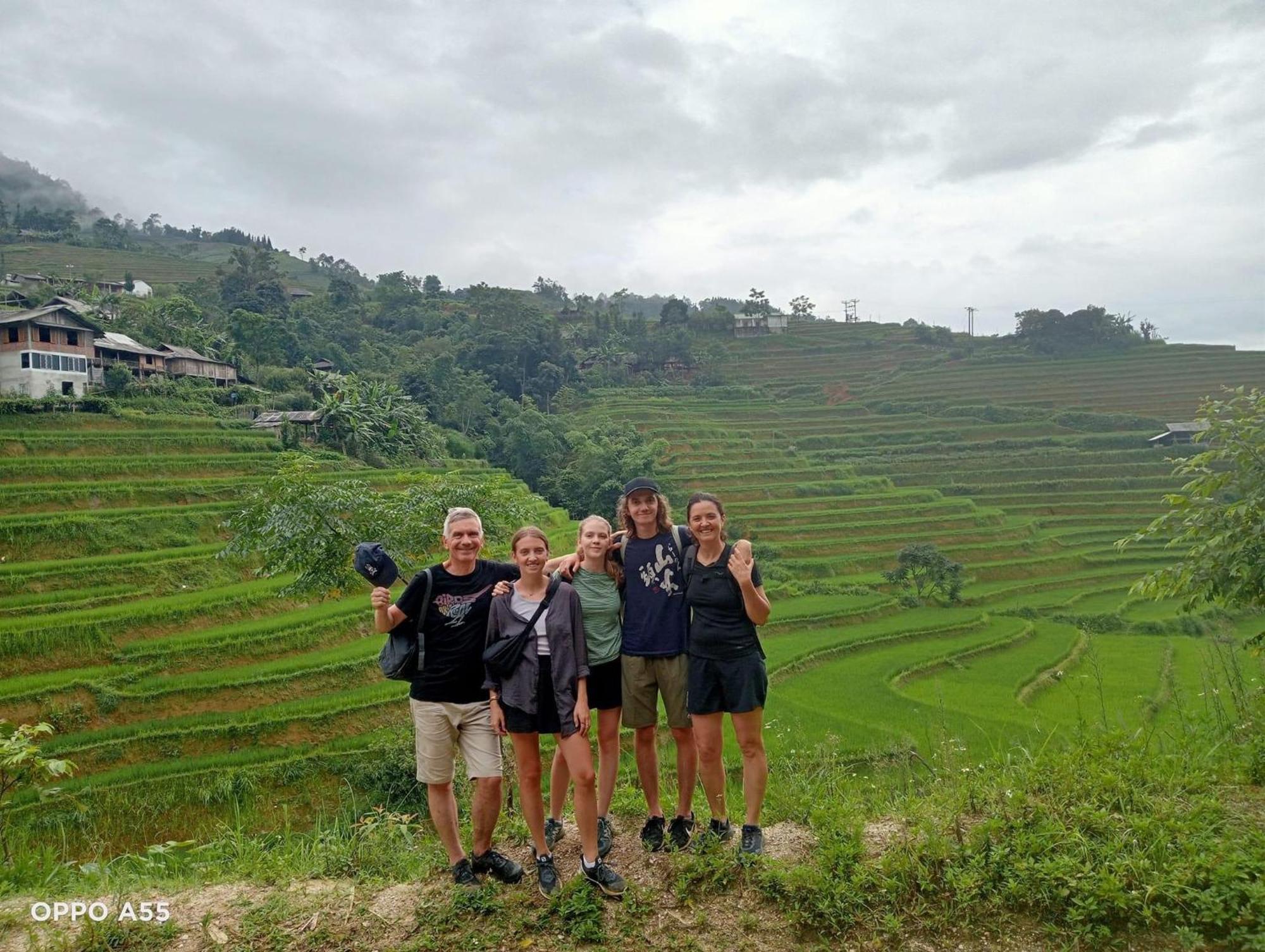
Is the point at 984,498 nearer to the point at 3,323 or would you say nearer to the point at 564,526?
the point at 564,526

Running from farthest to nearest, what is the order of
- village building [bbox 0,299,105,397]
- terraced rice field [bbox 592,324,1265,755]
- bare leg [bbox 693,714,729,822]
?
village building [bbox 0,299,105,397]
terraced rice field [bbox 592,324,1265,755]
bare leg [bbox 693,714,729,822]

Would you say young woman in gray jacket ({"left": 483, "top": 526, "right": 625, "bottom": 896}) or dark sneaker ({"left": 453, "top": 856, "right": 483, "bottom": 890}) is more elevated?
young woman in gray jacket ({"left": 483, "top": 526, "right": 625, "bottom": 896})

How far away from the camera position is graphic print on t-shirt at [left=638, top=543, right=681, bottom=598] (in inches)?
145

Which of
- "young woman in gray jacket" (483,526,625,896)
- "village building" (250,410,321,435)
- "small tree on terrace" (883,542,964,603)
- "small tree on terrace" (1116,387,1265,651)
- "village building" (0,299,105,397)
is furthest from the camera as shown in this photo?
"village building" (250,410,321,435)

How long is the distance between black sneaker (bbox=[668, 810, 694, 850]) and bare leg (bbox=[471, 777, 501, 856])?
882 mm

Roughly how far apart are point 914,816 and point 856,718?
11167 mm

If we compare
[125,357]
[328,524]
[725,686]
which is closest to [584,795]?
[725,686]

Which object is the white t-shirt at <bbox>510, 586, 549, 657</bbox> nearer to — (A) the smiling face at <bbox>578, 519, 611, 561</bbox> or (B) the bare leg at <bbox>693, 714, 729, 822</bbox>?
(A) the smiling face at <bbox>578, 519, 611, 561</bbox>

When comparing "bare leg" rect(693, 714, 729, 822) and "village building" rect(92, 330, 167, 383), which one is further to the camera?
"village building" rect(92, 330, 167, 383)

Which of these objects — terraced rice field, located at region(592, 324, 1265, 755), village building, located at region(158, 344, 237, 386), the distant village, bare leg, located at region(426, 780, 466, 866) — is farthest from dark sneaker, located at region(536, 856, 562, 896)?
village building, located at region(158, 344, 237, 386)

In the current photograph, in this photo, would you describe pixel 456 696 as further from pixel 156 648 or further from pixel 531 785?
pixel 156 648

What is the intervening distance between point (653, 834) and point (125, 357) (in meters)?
34.7

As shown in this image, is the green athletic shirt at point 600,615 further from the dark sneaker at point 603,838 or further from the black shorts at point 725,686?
the dark sneaker at point 603,838

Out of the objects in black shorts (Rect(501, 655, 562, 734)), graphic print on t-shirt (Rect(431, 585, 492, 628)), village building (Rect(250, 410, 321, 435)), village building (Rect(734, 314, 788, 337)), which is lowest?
black shorts (Rect(501, 655, 562, 734))
